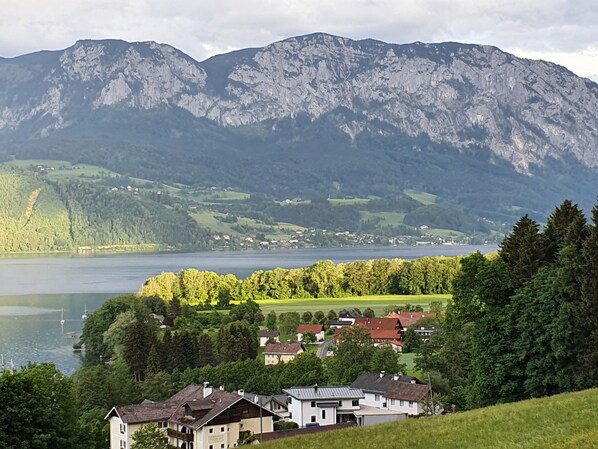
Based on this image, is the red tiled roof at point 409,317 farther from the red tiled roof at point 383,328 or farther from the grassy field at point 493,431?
the grassy field at point 493,431

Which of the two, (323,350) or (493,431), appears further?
(323,350)

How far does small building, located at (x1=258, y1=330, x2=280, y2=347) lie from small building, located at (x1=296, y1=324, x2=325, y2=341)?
9.12 feet

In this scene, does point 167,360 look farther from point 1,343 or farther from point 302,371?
point 1,343

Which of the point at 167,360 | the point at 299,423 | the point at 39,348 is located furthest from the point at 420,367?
the point at 39,348

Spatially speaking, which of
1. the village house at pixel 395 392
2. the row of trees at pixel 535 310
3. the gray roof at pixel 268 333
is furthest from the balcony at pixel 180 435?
the gray roof at pixel 268 333

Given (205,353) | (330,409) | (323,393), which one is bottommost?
(330,409)

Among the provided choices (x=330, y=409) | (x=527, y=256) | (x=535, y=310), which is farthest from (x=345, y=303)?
(x=535, y=310)

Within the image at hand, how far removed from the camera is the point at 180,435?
3878 cm

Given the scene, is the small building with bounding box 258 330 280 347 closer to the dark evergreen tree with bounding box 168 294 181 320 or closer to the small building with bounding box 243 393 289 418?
the dark evergreen tree with bounding box 168 294 181 320

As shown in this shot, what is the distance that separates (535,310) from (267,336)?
50.7m

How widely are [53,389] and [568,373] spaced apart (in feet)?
57.4

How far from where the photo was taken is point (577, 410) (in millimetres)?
18688

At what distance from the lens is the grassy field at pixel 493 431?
16547 mm

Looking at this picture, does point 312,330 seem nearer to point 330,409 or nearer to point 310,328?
point 310,328
